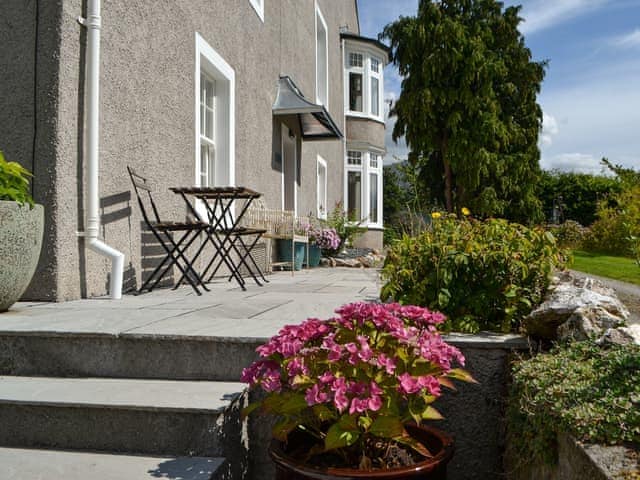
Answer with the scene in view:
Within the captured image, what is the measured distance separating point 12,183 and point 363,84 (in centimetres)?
1356

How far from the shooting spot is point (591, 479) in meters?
1.33

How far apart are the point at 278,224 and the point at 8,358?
5.14 m

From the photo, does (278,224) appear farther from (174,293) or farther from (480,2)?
(480,2)

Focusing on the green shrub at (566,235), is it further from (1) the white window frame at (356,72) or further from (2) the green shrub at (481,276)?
(1) the white window frame at (356,72)

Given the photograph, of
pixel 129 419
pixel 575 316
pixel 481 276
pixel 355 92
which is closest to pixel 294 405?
pixel 129 419

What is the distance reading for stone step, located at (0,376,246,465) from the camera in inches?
80.4

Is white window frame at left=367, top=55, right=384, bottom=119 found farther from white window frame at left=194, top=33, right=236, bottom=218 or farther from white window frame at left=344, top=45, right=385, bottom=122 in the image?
white window frame at left=194, top=33, right=236, bottom=218

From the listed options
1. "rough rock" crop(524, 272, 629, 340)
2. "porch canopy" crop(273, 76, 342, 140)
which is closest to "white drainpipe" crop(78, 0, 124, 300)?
"rough rock" crop(524, 272, 629, 340)

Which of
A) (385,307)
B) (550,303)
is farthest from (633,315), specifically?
(385,307)

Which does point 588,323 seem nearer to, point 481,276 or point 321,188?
point 481,276

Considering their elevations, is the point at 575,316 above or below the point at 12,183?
below

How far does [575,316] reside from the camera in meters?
2.14

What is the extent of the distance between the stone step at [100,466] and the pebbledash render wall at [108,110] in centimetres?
175

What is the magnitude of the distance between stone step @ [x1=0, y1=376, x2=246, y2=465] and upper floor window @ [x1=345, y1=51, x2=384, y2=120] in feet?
46.2
